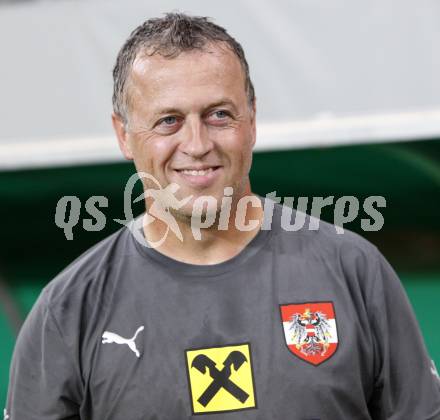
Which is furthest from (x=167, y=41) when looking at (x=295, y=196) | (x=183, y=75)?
(x=295, y=196)

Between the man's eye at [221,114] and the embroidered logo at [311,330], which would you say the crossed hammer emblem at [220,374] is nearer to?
the embroidered logo at [311,330]

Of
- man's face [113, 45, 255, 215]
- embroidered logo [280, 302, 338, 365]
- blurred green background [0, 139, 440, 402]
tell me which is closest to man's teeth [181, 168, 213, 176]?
man's face [113, 45, 255, 215]

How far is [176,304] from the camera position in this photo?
134 cm

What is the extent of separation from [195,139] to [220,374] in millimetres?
348

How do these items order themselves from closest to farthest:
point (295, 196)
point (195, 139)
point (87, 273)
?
1. point (195, 139)
2. point (87, 273)
3. point (295, 196)

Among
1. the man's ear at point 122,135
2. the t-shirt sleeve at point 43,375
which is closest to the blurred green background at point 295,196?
the man's ear at point 122,135

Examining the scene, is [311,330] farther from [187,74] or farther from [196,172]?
[187,74]

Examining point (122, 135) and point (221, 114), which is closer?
point (221, 114)

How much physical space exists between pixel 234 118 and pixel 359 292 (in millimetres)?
320

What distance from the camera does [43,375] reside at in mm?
1331

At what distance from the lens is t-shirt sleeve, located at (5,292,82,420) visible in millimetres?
1322

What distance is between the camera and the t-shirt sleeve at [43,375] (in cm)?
132

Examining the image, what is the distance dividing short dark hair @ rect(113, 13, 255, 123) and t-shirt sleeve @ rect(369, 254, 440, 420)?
361 millimetres

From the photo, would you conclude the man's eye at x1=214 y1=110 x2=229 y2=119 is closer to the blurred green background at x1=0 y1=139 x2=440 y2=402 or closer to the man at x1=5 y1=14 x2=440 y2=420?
the man at x1=5 y1=14 x2=440 y2=420
